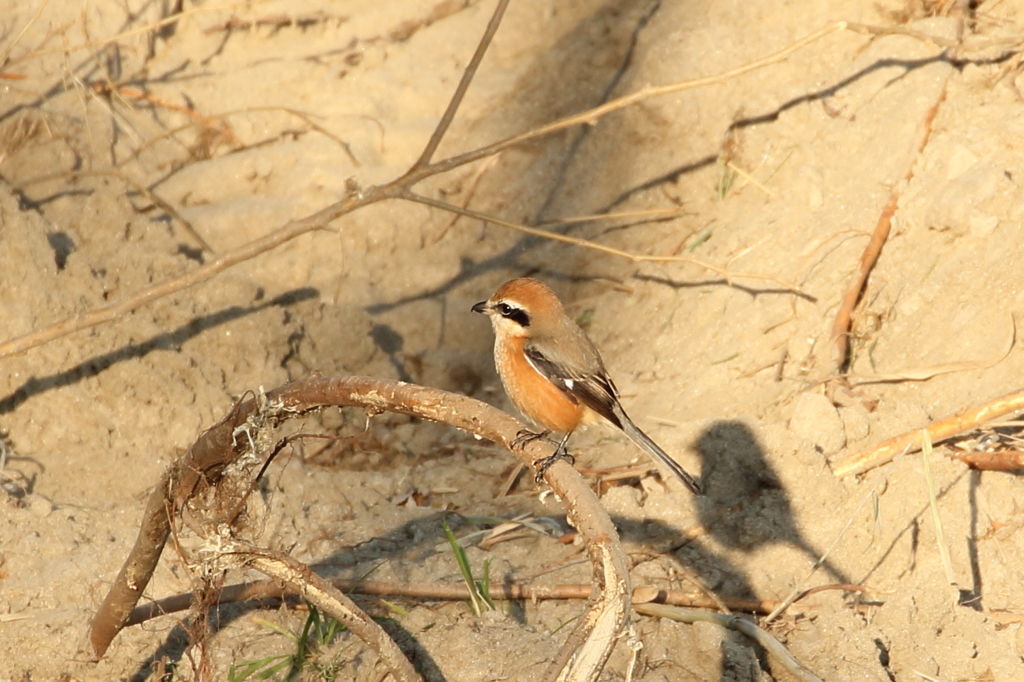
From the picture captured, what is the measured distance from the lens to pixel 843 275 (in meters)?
5.35

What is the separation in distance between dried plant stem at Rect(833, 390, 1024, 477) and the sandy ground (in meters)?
0.06

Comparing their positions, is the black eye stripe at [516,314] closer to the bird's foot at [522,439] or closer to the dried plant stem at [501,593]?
the dried plant stem at [501,593]

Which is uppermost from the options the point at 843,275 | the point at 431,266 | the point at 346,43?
the point at 346,43

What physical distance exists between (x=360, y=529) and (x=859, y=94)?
3.94 m

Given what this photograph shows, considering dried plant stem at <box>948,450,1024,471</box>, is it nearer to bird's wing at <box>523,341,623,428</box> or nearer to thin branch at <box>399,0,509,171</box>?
bird's wing at <box>523,341,623,428</box>

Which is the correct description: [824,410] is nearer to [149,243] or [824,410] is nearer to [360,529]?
[360,529]

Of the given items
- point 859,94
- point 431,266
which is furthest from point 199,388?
point 859,94

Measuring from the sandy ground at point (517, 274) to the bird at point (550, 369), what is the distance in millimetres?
416

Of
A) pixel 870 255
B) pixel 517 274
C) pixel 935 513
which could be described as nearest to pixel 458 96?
pixel 517 274

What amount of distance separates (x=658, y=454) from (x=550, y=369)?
26.2 inches

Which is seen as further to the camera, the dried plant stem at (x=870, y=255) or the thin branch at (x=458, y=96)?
the dried plant stem at (x=870, y=255)

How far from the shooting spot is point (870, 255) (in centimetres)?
525

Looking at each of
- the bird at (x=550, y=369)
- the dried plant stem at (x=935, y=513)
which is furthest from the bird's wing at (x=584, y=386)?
the dried plant stem at (x=935, y=513)

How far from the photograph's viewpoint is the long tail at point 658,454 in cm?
439
